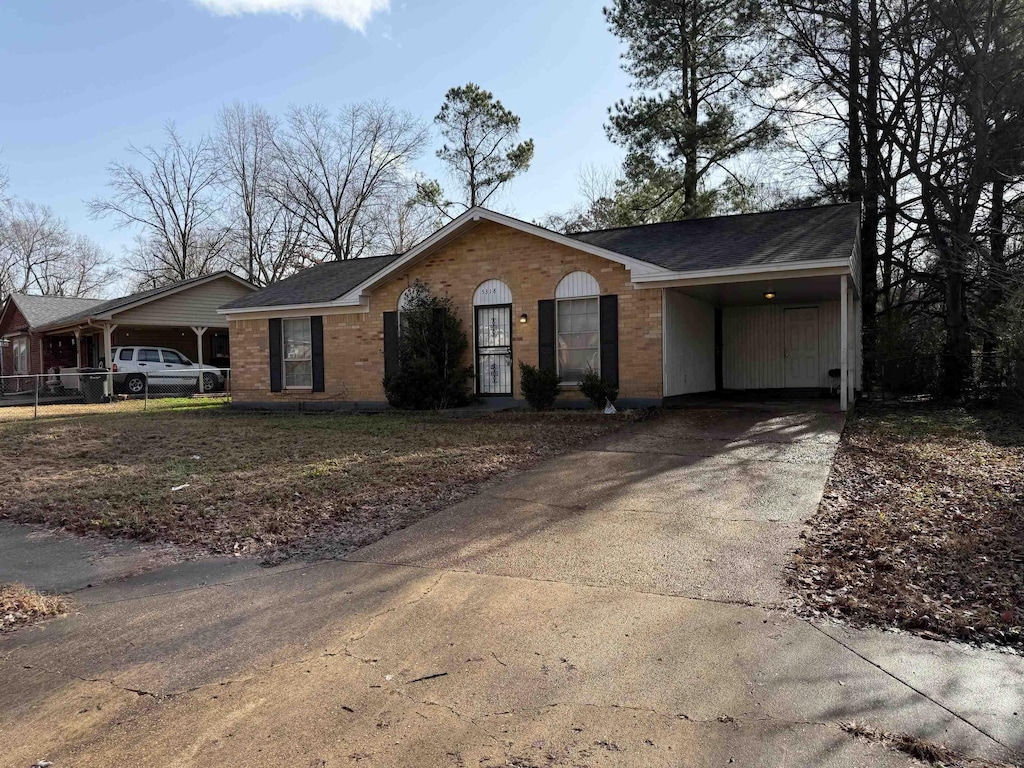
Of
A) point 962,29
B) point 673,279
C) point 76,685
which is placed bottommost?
point 76,685

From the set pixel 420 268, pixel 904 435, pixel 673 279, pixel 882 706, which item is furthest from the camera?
pixel 420 268

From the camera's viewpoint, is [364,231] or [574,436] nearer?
[574,436]

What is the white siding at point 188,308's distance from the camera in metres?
23.1

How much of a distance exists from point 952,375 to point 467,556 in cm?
1453

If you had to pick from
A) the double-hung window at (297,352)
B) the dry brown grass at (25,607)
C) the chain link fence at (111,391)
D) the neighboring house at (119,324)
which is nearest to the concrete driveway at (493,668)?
the dry brown grass at (25,607)

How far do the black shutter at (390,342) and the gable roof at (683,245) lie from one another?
829 millimetres

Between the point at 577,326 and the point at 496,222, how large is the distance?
2746 mm

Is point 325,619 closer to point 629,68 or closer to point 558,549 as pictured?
point 558,549

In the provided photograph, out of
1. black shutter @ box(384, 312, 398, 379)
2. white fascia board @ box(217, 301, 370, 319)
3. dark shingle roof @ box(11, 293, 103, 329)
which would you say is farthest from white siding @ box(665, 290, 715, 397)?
dark shingle roof @ box(11, 293, 103, 329)

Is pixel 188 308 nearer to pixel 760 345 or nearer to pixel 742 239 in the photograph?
pixel 760 345

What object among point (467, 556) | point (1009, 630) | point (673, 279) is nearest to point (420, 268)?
point (673, 279)

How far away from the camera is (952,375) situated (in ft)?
49.4

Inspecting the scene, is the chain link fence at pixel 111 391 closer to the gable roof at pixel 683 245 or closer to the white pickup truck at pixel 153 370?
the white pickup truck at pixel 153 370

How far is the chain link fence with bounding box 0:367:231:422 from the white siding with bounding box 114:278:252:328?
2143 mm
